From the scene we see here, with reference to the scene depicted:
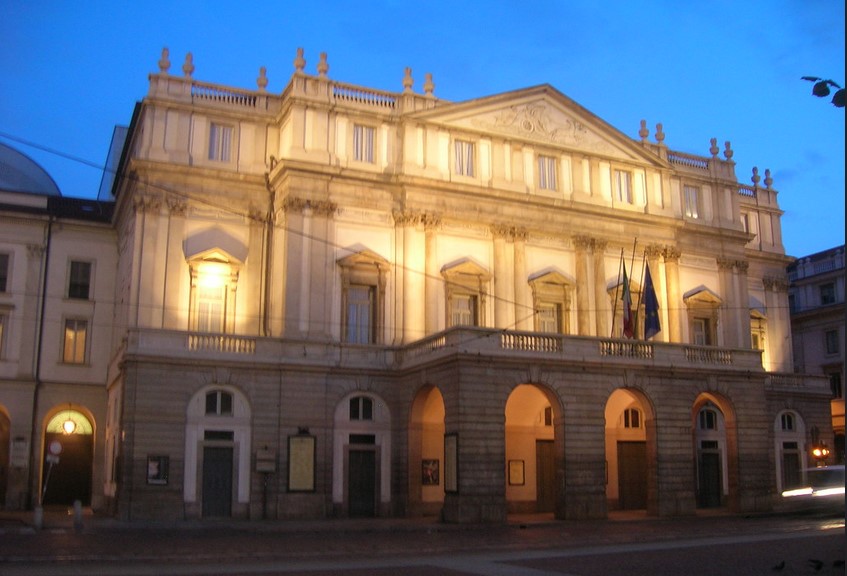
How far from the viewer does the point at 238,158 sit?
3866 cm

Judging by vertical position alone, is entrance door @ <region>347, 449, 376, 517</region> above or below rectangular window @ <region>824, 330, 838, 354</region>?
below

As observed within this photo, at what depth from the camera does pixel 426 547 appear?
2433 centimetres

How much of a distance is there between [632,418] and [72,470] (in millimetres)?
25100

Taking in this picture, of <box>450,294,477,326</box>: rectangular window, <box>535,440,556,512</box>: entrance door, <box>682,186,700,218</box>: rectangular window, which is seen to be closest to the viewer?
<box>535,440,556,512</box>: entrance door

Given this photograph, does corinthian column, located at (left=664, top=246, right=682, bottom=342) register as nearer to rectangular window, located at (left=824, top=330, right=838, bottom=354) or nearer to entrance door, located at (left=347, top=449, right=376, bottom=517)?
entrance door, located at (left=347, top=449, right=376, bottom=517)

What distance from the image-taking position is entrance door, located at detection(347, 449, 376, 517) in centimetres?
3644

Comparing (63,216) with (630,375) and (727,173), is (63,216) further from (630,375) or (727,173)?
(727,173)

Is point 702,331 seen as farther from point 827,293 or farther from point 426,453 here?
point 827,293

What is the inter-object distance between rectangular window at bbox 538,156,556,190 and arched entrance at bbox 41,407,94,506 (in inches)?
907

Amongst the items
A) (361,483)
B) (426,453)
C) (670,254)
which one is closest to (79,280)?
(361,483)

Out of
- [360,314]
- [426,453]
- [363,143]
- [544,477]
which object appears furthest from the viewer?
[363,143]

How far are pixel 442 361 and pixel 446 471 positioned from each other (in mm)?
3846

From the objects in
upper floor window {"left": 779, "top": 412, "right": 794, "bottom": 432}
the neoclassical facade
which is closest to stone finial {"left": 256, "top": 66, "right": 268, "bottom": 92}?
the neoclassical facade

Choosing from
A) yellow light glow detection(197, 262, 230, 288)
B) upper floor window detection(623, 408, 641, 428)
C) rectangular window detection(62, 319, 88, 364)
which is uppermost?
yellow light glow detection(197, 262, 230, 288)
